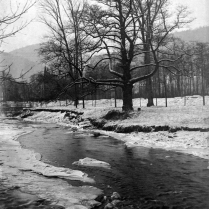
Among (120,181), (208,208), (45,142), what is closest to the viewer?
(208,208)

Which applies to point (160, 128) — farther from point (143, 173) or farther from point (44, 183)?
point (44, 183)

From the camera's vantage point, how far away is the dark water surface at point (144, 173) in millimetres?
5742

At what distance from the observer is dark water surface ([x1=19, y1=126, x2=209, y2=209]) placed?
18.8 ft

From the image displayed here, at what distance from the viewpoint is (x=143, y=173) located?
7773 mm

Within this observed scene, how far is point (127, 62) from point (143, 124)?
6.56m

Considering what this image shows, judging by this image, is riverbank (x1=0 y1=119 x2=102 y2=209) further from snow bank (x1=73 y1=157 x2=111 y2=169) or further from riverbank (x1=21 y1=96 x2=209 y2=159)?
riverbank (x1=21 y1=96 x2=209 y2=159)

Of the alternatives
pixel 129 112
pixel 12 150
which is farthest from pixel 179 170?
pixel 129 112

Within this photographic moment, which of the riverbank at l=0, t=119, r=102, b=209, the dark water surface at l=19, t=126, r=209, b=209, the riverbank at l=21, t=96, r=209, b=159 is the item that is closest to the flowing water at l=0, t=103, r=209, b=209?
the dark water surface at l=19, t=126, r=209, b=209

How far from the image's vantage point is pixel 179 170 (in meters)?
8.04

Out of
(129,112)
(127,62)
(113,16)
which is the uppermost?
(113,16)

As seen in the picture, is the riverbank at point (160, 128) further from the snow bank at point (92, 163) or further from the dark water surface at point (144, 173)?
the snow bank at point (92, 163)

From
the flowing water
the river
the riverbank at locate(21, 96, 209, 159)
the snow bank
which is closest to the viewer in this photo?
the flowing water

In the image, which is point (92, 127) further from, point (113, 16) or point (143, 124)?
point (113, 16)

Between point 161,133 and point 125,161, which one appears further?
point 161,133
